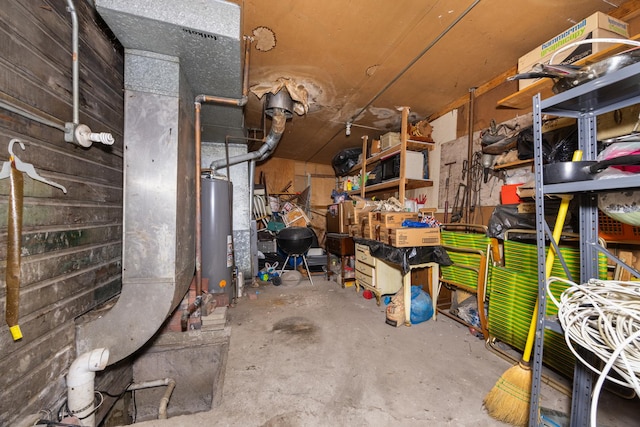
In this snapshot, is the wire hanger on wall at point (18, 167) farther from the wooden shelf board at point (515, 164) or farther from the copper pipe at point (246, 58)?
the wooden shelf board at point (515, 164)

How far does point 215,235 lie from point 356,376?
211cm

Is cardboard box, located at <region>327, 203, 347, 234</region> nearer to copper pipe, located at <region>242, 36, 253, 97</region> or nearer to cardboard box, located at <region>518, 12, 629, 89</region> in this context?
copper pipe, located at <region>242, 36, 253, 97</region>

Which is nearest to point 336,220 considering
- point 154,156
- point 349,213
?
point 349,213

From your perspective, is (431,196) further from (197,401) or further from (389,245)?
(197,401)

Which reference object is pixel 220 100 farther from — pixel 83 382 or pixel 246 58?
pixel 83 382

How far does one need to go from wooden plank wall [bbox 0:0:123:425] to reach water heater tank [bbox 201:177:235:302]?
44.6 inches

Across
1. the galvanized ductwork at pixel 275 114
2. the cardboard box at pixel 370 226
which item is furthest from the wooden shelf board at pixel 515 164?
the galvanized ductwork at pixel 275 114

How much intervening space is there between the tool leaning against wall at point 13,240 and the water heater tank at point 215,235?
1806mm

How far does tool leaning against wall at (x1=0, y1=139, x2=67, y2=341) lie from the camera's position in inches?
38.3

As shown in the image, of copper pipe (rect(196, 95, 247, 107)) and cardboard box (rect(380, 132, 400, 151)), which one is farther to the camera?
cardboard box (rect(380, 132, 400, 151))

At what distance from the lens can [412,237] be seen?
8.42 feet

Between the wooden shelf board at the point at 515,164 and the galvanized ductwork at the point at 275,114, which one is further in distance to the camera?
the galvanized ductwork at the point at 275,114

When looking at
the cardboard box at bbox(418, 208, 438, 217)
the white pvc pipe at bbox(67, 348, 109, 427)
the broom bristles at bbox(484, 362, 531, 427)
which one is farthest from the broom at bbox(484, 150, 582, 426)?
the white pvc pipe at bbox(67, 348, 109, 427)

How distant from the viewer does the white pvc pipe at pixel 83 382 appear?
4.27 ft
